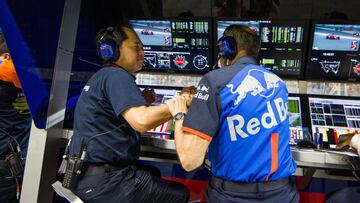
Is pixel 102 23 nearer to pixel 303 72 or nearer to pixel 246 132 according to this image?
pixel 303 72

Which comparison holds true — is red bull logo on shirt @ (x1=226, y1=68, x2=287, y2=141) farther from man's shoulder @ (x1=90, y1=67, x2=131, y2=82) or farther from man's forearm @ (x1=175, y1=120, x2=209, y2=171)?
man's shoulder @ (x1=90, y1=67, x2=131, y2=82)

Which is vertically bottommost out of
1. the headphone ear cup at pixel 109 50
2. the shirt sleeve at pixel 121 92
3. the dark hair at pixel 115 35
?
the shirt sleeve at pixel 121 92

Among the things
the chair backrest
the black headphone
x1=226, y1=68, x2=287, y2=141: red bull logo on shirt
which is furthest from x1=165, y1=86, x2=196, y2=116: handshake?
the chair backrest

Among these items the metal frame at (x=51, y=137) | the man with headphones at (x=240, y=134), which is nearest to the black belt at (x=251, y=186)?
the man with headphones at (x=240, y=134)

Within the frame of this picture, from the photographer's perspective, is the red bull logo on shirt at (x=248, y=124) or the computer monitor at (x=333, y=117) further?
the computer monitor at (x=333, y=117)

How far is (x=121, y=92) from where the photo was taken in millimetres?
1715

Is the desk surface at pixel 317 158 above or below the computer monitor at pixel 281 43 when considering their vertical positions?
below

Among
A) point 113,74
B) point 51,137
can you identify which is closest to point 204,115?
point 113,74

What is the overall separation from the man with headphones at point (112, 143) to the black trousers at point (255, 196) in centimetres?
32

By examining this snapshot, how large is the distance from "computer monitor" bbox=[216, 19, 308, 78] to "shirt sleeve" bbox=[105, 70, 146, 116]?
1.19 meters

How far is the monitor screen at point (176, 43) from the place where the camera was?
2.79 meters

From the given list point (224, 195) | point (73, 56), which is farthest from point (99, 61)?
point (224, 195)

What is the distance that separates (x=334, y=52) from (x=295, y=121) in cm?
57

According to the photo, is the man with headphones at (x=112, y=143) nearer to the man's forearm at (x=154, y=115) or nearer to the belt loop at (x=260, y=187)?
the man's forearm at (x=154, y=115)
